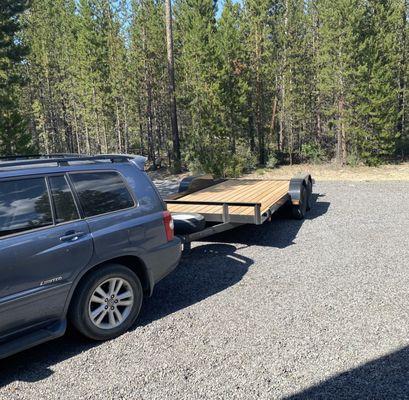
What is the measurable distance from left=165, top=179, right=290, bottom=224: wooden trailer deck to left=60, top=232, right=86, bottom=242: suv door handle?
305cm

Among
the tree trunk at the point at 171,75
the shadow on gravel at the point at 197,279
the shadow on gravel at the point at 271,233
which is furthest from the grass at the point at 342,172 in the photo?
the shadow on gravel at the point at 197,279

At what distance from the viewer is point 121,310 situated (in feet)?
13.4

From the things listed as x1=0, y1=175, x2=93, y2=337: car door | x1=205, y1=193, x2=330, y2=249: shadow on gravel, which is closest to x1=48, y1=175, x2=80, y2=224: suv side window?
x1=0, y1=175, x2=93, y2=337: car door

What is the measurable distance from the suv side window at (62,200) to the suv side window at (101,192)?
10 centimetres

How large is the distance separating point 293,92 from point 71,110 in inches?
961

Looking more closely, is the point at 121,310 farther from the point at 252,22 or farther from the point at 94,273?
the point at 252,22

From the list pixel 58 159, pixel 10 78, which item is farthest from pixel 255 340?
pixel 10 78

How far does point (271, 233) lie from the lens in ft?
25.9

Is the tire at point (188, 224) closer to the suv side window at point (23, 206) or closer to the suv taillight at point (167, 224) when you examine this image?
the suv taillight at point (167, 224)

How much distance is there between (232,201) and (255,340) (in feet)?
13.0

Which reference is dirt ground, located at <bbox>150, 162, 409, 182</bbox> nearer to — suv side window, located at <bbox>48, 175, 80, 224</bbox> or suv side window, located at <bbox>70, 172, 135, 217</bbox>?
suv side window, located at <bbox>70, 172, 135, 217</bbox>

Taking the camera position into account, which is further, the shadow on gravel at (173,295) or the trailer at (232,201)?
the trailer at (232,201)

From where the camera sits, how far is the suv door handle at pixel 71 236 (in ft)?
11.7

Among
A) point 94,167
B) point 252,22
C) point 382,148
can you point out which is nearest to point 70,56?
point 252,22
